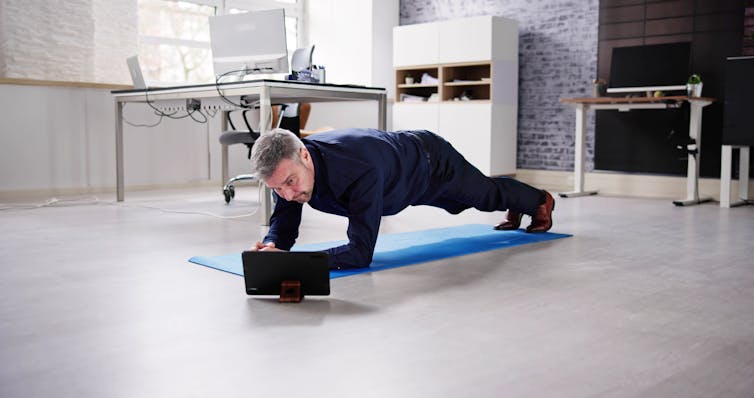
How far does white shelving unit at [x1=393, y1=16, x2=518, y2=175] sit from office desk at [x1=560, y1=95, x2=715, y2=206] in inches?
40.9

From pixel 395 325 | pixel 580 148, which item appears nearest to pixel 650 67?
pixel 580 148

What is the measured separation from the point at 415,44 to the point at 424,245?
14.9 ft

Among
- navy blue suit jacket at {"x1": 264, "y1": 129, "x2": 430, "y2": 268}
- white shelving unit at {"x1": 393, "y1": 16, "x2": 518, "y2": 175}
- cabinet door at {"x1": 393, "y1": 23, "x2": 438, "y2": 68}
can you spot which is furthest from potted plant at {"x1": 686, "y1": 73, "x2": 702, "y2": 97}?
navy blue suit jacket at {"x1": 264, "y1": 129, "x2": 430, "y2": 268}

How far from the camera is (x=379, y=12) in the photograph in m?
7.89

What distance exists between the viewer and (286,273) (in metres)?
2.25

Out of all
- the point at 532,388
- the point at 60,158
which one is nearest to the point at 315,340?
the point at 532,388

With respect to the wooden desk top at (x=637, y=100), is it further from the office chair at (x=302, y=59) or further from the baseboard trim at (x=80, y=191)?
the baseboard trim at (x=80, y=191)

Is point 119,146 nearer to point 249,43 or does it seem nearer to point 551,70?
point 249,43

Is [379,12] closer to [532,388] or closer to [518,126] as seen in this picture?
[518,126]

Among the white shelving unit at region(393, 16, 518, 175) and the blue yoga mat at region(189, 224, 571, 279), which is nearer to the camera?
the blue yoga mat at region(189, 224, 571, 279)

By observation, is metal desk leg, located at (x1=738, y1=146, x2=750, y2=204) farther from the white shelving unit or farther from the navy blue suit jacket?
the navy blue suit jacket

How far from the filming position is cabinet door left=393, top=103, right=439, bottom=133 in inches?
293

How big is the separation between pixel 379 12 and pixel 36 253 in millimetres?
5481

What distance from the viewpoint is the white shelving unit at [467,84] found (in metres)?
6.95
